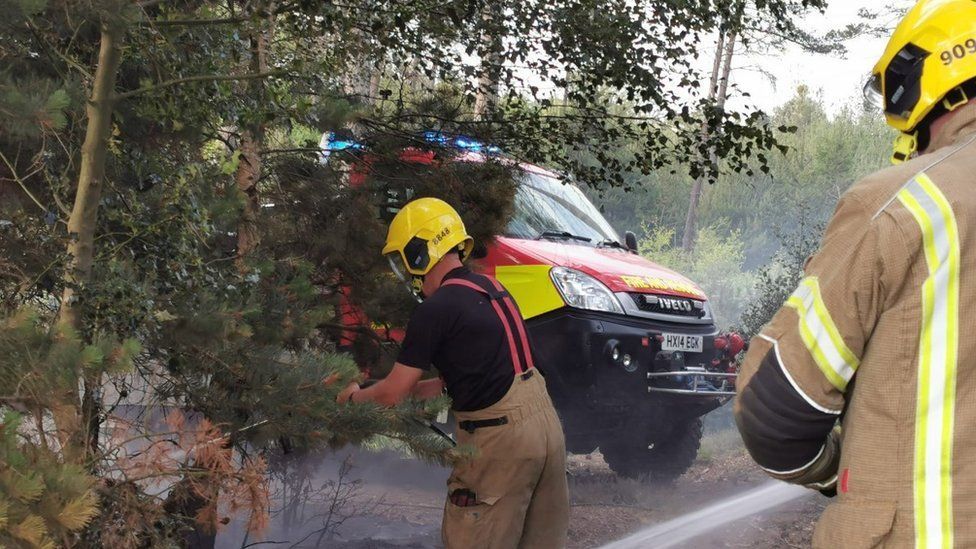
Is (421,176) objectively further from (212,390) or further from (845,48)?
(845,48)

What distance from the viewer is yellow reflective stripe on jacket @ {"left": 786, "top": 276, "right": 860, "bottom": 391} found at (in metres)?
1.71

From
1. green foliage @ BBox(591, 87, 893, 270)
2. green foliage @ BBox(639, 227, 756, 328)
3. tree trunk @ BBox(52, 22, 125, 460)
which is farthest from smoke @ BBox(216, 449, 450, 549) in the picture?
green foliage @ BBox(591, 87, 893, 270)

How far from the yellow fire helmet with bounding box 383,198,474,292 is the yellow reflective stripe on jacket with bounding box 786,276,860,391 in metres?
2.25

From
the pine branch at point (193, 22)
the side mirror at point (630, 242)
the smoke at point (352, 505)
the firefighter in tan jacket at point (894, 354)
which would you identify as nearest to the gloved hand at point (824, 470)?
the firefighter in tan jacket at point (894, 354)

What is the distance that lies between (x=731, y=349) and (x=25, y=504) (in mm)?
6194

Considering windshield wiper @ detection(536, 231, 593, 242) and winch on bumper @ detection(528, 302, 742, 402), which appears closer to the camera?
winch on bumper @ detection(528, 302, 742, 402)

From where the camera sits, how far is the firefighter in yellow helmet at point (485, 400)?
12.0ft

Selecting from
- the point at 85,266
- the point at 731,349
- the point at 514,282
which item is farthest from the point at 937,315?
the point at 731,349

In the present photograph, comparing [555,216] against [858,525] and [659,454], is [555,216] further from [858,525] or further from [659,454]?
[858,525]

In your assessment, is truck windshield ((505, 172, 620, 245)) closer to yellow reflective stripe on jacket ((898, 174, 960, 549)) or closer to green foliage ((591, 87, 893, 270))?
yellow reflective stripe on jacket ((898, 174, 960, 549))

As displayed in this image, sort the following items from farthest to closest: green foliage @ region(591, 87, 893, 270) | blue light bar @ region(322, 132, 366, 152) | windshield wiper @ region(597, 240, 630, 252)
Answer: green foliage @ region(591, 87, 893, 270)
windshield wiper @ region(597, 240, 630, 252)
blue light bar @ region(322, 132, 366, 152)

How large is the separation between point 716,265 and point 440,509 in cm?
1679

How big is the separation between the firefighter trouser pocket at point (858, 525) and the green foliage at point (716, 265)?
16.8 metres

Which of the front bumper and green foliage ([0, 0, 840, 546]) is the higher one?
green foliage ([0, 0, 840, 546])
